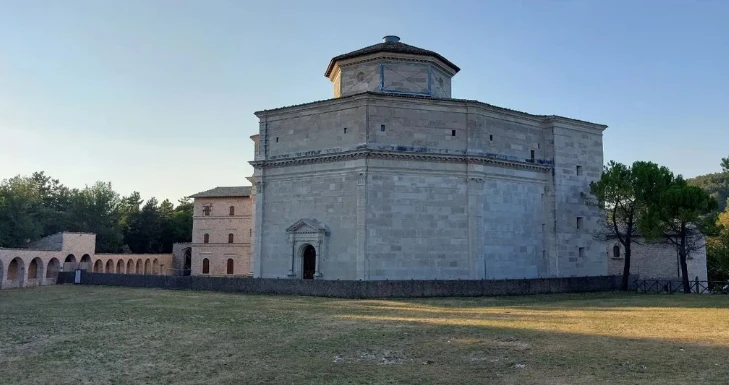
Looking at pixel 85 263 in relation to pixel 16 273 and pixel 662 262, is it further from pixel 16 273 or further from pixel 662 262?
pixel 662 262

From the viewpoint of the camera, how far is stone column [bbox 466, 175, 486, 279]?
96.0 feet

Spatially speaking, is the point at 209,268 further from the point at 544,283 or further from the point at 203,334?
the point at 203,334

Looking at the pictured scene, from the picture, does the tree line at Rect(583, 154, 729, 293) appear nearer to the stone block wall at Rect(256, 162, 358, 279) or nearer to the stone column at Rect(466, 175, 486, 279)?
the stone column at Rect(466, 175, 486, 279)

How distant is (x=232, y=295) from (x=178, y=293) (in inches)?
133

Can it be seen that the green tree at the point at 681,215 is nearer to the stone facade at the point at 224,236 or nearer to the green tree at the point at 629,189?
the green tree at the point at 629,189

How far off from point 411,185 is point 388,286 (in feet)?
21.4

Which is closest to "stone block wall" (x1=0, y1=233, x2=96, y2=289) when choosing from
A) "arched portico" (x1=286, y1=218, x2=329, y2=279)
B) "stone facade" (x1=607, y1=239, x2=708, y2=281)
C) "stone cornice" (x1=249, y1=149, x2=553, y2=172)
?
"stone cornice" (x1=249, y1=149, x2=553, y2=172)

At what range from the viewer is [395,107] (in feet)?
97.8

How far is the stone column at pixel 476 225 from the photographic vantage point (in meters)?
29.2

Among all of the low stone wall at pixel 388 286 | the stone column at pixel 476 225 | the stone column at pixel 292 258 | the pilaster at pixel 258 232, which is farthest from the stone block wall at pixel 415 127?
the low stone wall at pixel 388 286

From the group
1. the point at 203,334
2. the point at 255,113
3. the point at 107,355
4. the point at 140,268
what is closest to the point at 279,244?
the point at 255,113

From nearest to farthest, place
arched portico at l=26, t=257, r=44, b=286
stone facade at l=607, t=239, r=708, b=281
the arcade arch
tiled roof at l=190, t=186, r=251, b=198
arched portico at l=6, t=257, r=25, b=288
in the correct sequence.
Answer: arched portico at l=6, t=257, r=25, b=288
stone facade at l=607, t=239, r=708, b=281
arched portico at l=26, t=257, r=44, b=286
the arcade arch
tiled roof at l=190, t=186, r=251, b=198

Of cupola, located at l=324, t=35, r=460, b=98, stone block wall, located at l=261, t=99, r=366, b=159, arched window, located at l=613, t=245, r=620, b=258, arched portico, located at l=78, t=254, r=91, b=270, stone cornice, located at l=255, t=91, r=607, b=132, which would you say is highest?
cupola, located at l=324, t=35, r=460, b=98

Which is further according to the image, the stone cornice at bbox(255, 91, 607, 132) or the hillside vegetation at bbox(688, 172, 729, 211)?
the hillside vegetation at bbox(688, 172, 729, 211)
